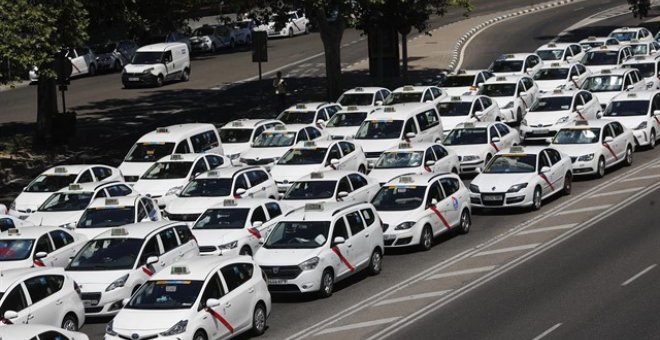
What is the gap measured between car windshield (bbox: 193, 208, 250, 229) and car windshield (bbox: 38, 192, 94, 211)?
16.5 feet

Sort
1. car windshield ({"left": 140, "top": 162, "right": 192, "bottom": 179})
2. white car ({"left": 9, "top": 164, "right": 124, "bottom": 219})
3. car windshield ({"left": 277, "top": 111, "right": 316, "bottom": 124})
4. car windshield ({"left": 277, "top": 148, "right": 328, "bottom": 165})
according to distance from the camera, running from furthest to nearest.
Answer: car windshield ({"left": 277, "top": 111, "right": 316, "bottom": 124}), car windshield ({"left": 277, "top": 148, "right": 328, "bottom": 165}), car windshield ({"left": 140, "top": 162, "right": 192, "bottom": 179}), white car ({"left": 9, "top": 164, "right": 124, "bottom": 219})

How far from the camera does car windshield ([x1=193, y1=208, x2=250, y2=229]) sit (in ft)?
93.1

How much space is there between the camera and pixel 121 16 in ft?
152

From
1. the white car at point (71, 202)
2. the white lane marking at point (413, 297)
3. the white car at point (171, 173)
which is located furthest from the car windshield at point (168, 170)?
the white lane marking at point (413, 297)

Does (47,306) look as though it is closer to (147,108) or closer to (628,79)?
(628,79)

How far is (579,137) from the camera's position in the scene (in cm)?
3738

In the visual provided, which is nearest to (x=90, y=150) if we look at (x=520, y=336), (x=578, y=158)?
(x=578, y=158)

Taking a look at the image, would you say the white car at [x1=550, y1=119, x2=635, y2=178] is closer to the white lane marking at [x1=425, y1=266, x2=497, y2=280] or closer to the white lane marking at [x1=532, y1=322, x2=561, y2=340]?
the white lane marking at [x1=425, y1=266, x2=497, y2=280]

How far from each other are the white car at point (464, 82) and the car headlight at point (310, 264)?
24.0m

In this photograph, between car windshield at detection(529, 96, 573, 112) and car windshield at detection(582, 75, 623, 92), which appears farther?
car windshield at detection(582, 75, 623, 92)

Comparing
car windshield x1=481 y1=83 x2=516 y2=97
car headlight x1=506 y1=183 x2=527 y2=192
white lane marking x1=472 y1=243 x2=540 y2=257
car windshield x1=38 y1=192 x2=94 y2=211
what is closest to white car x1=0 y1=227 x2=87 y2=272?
car windshield x1=38 y1=192 x2=94 y2=211

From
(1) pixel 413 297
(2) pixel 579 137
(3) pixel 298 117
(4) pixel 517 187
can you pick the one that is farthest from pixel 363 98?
(1) pixel 413 297

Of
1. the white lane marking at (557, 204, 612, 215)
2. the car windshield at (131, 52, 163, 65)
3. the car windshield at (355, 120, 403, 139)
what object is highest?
the car windshield at (131, 52, 163, 65)

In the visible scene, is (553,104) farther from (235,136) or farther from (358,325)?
(358,325)
